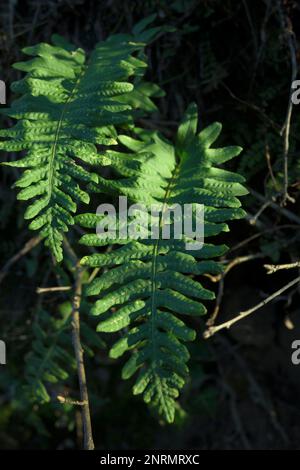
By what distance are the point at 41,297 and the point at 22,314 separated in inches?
10.6

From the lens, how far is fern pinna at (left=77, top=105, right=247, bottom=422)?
187cm

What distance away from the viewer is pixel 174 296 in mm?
1915

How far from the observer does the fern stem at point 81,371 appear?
1858 mm

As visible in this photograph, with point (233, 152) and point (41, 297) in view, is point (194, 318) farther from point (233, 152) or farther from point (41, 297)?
point (233, 152)

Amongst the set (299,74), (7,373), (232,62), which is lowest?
(7,373)

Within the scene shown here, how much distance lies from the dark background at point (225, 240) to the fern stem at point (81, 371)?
0.29 meters

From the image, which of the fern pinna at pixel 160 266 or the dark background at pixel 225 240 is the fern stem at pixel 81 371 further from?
the dark background at pixel 225 240

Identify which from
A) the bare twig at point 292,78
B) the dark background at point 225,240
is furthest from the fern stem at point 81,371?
the bare twig at point 292,78

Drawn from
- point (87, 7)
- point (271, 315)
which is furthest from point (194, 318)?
point (87, 7)

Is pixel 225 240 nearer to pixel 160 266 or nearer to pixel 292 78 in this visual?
pixel 292 78

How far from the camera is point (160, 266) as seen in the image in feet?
6.45

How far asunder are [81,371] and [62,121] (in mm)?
815

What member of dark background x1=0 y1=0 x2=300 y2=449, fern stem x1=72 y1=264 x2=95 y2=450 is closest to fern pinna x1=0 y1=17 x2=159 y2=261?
fern stem x1=72 y1=264 x2=95 y2=450

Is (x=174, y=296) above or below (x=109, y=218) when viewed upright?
below
